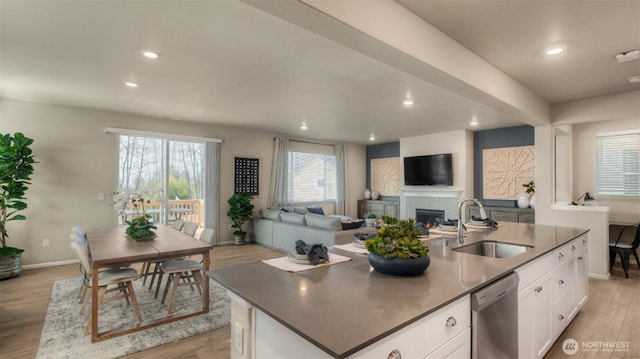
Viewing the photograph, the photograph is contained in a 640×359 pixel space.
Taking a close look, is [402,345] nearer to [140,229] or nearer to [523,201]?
[140,229]

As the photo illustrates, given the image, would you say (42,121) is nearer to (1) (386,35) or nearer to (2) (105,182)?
(2) (105,182)

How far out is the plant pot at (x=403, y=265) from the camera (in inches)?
61.4

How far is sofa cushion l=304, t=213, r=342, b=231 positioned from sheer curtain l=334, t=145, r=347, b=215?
11.3 feet

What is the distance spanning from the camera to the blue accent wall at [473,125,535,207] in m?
6.43

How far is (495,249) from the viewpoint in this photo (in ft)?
8.69

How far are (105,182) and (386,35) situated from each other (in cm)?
541

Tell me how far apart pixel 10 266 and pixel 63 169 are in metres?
1.53

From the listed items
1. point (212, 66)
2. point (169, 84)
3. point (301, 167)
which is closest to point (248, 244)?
point (301, 167)

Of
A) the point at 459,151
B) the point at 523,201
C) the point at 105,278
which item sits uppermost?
the point at 459,151

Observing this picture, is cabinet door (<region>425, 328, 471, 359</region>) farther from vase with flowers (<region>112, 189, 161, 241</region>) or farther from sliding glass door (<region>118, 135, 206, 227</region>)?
sliding glass door (<region>118, 135, 206, 227</region>)

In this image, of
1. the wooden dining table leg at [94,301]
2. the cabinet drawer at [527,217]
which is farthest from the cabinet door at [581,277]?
the wooden dining table leg at [94,301]

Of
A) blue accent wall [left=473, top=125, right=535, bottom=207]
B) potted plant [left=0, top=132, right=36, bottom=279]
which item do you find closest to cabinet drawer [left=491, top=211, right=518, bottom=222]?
blue accent wall [left=473, top=125, right=535, bottom=207]

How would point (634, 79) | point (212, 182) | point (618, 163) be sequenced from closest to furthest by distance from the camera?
point (634, 79) → point (618, 163) → point (212, 182)

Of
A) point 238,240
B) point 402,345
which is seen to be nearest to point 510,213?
point 238,240
